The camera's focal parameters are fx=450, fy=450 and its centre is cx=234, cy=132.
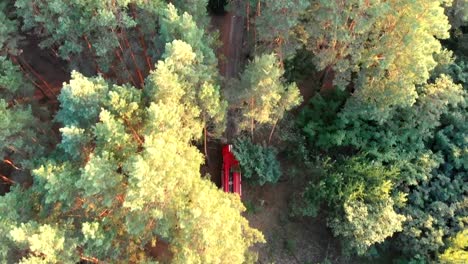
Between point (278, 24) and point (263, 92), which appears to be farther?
point (278, 24)

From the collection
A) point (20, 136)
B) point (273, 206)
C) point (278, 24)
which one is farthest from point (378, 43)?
point (20, 136)

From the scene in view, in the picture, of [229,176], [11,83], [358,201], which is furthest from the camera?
[229,176]

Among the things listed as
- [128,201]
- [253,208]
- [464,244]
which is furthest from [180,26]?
[464,244]

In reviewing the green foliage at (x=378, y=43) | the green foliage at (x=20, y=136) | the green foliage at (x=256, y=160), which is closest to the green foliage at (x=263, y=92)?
the green foliage at (x=256, y=160)

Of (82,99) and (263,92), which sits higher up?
(263,92)

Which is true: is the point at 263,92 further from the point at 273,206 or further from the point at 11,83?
the point at 11,83

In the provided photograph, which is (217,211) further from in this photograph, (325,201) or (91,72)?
(91,72)

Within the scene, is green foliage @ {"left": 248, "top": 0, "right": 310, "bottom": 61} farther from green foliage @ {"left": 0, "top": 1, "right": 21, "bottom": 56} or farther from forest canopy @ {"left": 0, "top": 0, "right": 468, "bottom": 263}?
green foliage @ {"left": 0, "top": 1, "right": 21, "bottom": 56}

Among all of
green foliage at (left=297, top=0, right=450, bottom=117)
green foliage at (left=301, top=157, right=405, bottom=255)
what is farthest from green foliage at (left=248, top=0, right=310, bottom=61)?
green foliage at (left=301, top=157, right=405, bottom=255)

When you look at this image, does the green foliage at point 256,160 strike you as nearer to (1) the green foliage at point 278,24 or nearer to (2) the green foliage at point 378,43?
(1) the green foliage at point 278,24
